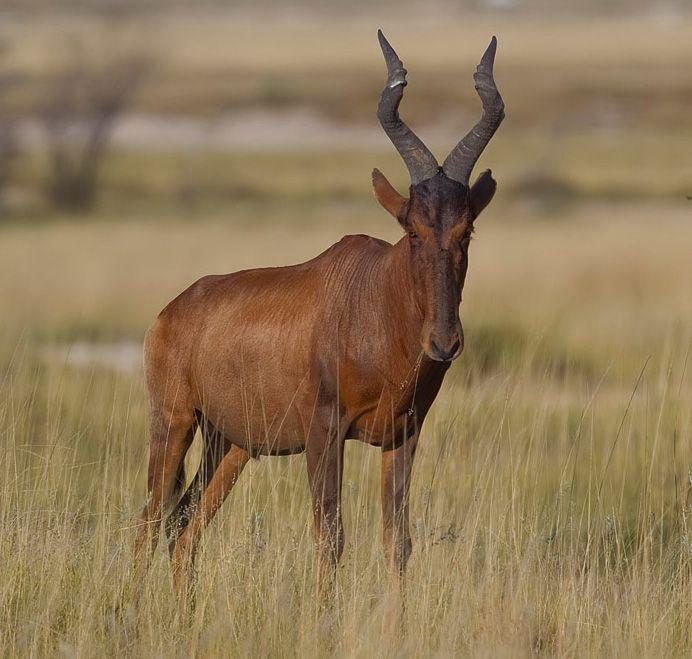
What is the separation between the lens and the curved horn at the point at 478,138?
743 cm

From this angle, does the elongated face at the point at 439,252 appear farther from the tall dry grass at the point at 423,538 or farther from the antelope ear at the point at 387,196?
the tall dry grass at the point at 423,538

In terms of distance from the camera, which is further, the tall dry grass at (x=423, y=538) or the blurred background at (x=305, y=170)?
the blurred background at (x=305, y=170)

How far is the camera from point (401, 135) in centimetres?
751

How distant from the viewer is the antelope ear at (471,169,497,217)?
7570 millimetres

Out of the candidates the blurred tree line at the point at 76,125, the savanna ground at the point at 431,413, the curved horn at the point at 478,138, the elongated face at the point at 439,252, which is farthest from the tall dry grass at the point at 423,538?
the blurred tree line at the point at 76,125

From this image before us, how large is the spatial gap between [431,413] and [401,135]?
12.5 ft

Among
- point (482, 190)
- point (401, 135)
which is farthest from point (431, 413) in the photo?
point (401, 135)

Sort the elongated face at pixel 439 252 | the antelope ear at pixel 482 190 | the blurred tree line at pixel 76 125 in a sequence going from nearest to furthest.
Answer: the elongated face at pixel 439 252
the antelope ear at pixel 482 190
the blurred tree line at pixel 76 125

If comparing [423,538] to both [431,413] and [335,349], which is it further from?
[431,413]

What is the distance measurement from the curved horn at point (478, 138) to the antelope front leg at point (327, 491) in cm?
134

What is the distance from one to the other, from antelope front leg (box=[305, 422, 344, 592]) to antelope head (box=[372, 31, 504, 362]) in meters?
0.76

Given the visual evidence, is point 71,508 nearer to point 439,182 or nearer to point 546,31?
point 439,182

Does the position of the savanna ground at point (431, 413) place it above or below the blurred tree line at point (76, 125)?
below

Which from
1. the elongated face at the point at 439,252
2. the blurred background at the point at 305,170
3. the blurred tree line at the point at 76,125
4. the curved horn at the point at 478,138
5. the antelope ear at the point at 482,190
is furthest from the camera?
the blurred tree line at the point at 76,125
